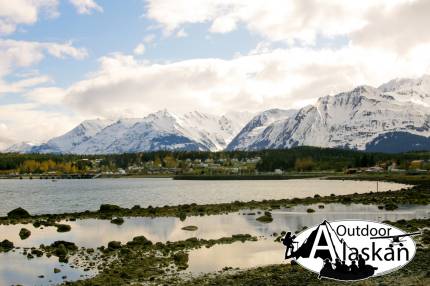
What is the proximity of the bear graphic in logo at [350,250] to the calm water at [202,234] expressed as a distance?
39.3ft

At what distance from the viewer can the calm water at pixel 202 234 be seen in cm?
4003

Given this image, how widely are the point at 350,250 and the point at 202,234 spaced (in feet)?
109

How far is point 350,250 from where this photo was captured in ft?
87.0

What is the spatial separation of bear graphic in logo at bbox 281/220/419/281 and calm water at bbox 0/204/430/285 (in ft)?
39.3

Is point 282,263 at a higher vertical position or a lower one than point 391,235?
lower

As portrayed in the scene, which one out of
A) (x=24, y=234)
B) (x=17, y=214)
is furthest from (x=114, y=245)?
(x=17, y=214)

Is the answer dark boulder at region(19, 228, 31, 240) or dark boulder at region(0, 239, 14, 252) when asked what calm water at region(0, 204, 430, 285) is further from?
dark boulder at region(0, 239, 14, 252)

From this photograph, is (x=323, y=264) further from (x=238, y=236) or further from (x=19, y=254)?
(x=19, y=254)

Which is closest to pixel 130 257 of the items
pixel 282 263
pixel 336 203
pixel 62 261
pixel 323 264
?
pixel 62 261

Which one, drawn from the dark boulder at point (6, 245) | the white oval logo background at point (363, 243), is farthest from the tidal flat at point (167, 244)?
the white oval logo background at point (363, 243)

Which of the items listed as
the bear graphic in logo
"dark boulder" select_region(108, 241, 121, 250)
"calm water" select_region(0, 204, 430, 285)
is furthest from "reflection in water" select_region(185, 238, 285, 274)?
the bear graphic in logo

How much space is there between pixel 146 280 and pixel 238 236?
21.2 meters

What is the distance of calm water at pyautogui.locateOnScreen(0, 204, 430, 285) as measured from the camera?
4003 cm

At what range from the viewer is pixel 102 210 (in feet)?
285
